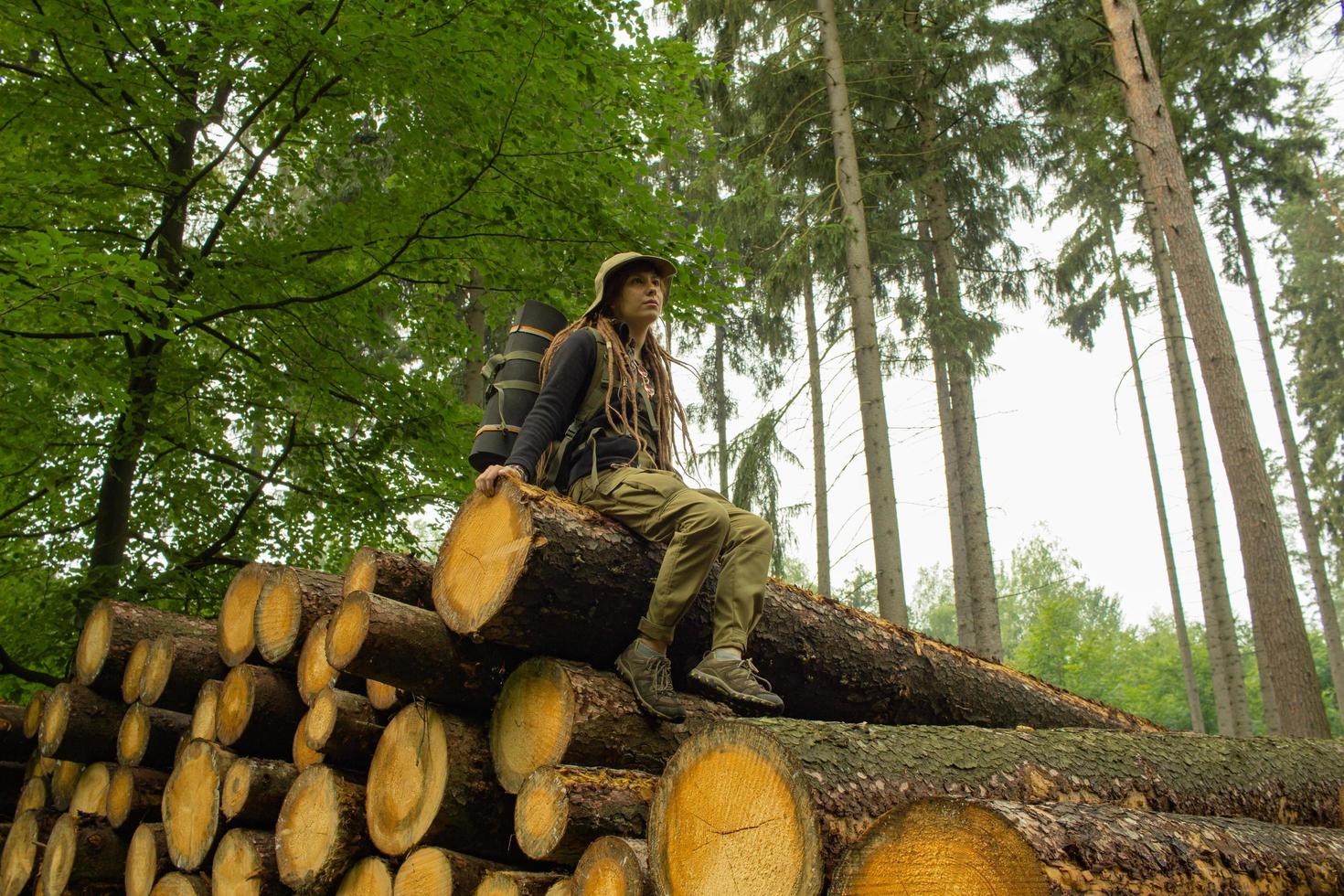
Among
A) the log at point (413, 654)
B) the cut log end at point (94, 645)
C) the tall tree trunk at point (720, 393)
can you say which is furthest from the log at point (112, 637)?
the tall tree trunk at point (720, 393)

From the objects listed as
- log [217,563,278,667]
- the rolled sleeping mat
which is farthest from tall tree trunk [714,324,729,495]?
the rolled sleeping mat

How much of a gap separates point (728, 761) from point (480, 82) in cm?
480

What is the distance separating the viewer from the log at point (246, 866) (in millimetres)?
3592

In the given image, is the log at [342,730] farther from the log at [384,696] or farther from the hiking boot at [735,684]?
the hiking boot at [735,684]

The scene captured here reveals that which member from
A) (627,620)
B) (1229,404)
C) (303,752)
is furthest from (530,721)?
(1229,404)

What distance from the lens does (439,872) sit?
3.00 meters

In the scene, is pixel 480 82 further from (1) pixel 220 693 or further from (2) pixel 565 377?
(1) pixel 220 693

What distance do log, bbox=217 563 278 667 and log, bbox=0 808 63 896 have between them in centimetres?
140

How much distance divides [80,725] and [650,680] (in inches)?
126

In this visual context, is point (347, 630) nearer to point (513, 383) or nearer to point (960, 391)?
point (513, 383)

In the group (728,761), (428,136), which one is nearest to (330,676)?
(728,761)

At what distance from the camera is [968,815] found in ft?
6.20

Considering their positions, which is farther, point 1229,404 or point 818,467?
point 818,467

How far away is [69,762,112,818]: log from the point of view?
4.54 meters
